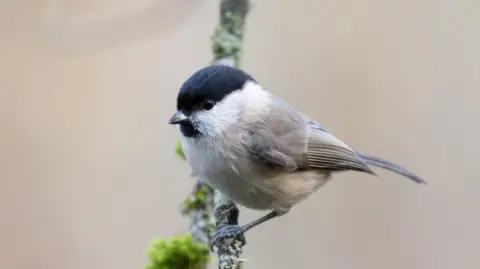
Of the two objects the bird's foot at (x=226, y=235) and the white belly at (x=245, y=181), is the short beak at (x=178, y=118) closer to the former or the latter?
the white belly at (x=245, y=181)

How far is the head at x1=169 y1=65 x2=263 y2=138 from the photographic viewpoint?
1.19 meters

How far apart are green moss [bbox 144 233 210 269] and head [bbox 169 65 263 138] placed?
0.84 ft

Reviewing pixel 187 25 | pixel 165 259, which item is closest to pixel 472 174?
pixel 187 25

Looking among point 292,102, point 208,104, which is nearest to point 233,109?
point 208,104

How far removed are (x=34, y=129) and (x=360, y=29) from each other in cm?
148

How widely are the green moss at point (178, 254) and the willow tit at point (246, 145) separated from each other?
10 cm

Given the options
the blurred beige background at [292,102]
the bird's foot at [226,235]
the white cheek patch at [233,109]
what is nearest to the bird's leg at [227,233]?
the bird's foot at [226,235]

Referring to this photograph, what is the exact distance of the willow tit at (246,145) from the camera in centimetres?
121

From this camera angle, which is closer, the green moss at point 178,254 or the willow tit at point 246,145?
the green moss at point 178,254

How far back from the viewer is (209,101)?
3.98ft

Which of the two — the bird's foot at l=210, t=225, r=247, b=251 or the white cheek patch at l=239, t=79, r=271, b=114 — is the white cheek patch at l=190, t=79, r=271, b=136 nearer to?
the white cheek patch at l=239, t=79, r=271, b=114

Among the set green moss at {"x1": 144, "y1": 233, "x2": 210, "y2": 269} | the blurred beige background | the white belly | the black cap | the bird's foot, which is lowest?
green moss at {"x1": 144, "y1": 233, "x2": 210, "y2": 269}

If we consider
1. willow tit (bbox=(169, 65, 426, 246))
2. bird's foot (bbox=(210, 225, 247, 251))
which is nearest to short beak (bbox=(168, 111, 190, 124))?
willow tit (bbox=(169, 65, 426, 246))

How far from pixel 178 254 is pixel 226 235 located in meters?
0.18
